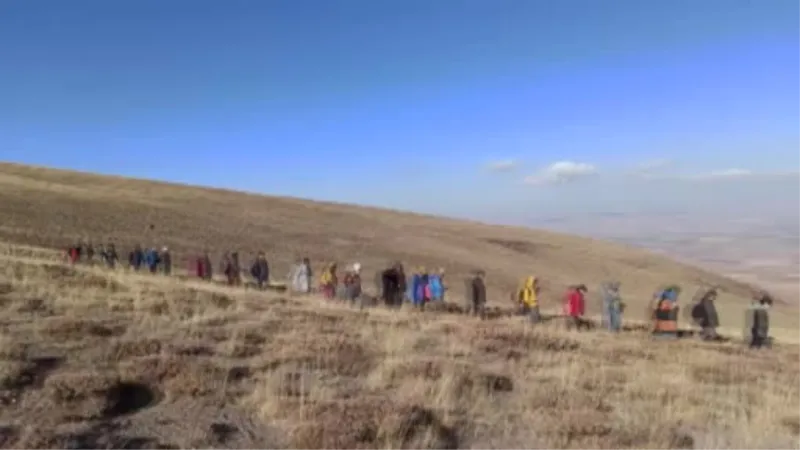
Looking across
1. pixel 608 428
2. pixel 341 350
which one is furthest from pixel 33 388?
pixel 608 428

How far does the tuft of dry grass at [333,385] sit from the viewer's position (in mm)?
7480

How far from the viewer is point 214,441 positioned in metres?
7.24

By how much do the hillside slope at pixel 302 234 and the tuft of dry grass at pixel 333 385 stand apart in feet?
82.5

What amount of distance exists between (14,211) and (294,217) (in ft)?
77.9

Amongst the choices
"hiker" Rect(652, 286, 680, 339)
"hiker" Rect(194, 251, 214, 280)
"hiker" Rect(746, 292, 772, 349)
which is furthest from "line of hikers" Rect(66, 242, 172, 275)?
"hiker" Rect(746, 292, 772, 349)

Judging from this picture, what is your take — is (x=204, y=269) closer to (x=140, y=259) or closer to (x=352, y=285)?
(x=140, y=259)

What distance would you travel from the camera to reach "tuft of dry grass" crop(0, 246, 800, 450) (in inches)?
295

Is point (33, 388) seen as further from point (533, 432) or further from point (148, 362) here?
point (533, 432)

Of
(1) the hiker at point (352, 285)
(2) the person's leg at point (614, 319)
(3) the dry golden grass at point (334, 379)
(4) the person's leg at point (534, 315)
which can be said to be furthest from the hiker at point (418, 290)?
(2) the person's leg at point (614, 319)

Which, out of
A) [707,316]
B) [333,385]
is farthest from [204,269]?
[333,385]

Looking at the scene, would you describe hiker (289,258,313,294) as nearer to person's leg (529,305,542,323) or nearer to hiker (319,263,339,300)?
hiker (319,263,339,300)

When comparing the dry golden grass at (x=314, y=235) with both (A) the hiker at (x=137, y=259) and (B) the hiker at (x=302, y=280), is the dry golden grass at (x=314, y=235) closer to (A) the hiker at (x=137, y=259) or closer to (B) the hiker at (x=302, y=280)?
(A) the hiker at (x=137, y=259)

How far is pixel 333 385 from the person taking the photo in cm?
930

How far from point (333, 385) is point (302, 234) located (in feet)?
155
